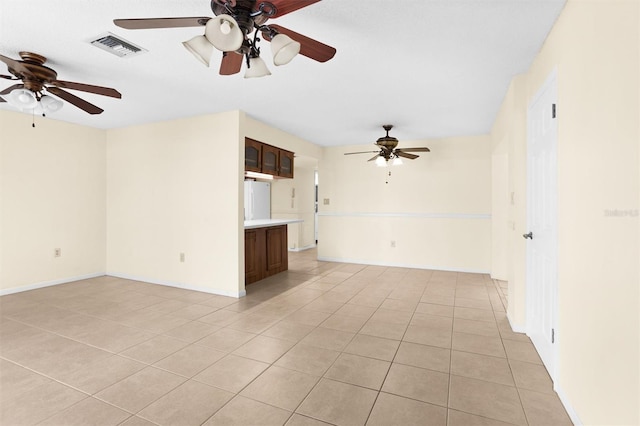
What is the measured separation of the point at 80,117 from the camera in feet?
14.6

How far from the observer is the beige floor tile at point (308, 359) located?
7.47 feet

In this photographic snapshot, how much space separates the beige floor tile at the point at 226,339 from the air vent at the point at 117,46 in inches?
96.5

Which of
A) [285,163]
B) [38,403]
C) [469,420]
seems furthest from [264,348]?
[285,163]

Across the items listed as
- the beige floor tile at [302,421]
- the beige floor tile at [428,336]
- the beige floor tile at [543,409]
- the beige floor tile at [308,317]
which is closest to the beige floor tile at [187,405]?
the beige floor tile at [302,421]

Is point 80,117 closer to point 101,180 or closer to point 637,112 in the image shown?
point 101,180

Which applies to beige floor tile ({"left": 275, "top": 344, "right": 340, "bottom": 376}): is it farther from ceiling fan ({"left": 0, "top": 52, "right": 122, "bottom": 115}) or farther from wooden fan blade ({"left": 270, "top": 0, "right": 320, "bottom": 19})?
ceiling fan ({"left": 0, "top": 52, "right": 122, "bottom": 115})

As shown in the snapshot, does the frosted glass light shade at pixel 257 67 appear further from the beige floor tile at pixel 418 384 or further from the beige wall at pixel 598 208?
the beige floor tile at pixel 418 384

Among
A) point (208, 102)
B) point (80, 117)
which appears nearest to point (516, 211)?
point (208, 102)

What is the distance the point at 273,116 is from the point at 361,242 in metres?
3.21

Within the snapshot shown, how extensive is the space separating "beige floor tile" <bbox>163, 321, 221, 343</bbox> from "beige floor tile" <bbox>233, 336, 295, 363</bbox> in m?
0.49

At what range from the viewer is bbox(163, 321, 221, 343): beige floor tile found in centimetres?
281

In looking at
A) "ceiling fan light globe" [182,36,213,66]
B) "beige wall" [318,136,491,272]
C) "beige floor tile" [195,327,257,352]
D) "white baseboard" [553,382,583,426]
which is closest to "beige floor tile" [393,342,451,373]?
"white baseboard" [553,382,583,426]

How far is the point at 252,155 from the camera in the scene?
4.55 meters

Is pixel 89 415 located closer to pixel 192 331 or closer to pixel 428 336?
pixel 192 331
